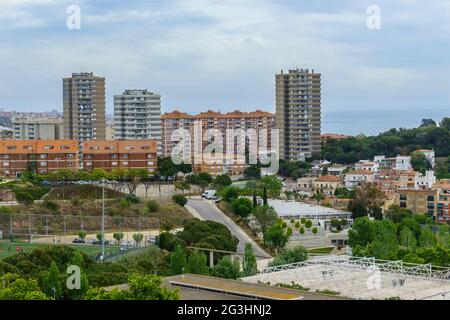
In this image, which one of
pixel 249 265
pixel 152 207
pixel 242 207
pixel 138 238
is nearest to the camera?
pixel 249 265

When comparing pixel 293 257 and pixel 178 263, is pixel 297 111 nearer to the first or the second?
pixel 293 257

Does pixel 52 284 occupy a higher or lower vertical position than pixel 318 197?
lower

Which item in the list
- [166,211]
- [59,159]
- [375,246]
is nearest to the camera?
[375,246]

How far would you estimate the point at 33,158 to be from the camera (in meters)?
21.2

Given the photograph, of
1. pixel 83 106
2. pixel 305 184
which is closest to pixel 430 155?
pixel 305 184

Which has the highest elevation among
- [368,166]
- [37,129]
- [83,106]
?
[83,106]

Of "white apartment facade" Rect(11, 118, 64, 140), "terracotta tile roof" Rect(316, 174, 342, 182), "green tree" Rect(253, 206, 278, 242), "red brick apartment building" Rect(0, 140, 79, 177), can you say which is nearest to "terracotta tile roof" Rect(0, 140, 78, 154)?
"red brick apartment building" Rect(0, 140, 79, 177)

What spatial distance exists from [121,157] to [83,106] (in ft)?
21.2

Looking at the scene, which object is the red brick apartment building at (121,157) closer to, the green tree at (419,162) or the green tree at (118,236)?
the green tree at (419,162)

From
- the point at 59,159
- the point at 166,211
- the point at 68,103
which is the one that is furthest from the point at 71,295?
the point at 68,103

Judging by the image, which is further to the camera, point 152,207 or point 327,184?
point 327,184

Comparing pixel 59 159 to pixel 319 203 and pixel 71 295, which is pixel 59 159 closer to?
pixel 319 203

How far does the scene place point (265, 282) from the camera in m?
7.84
